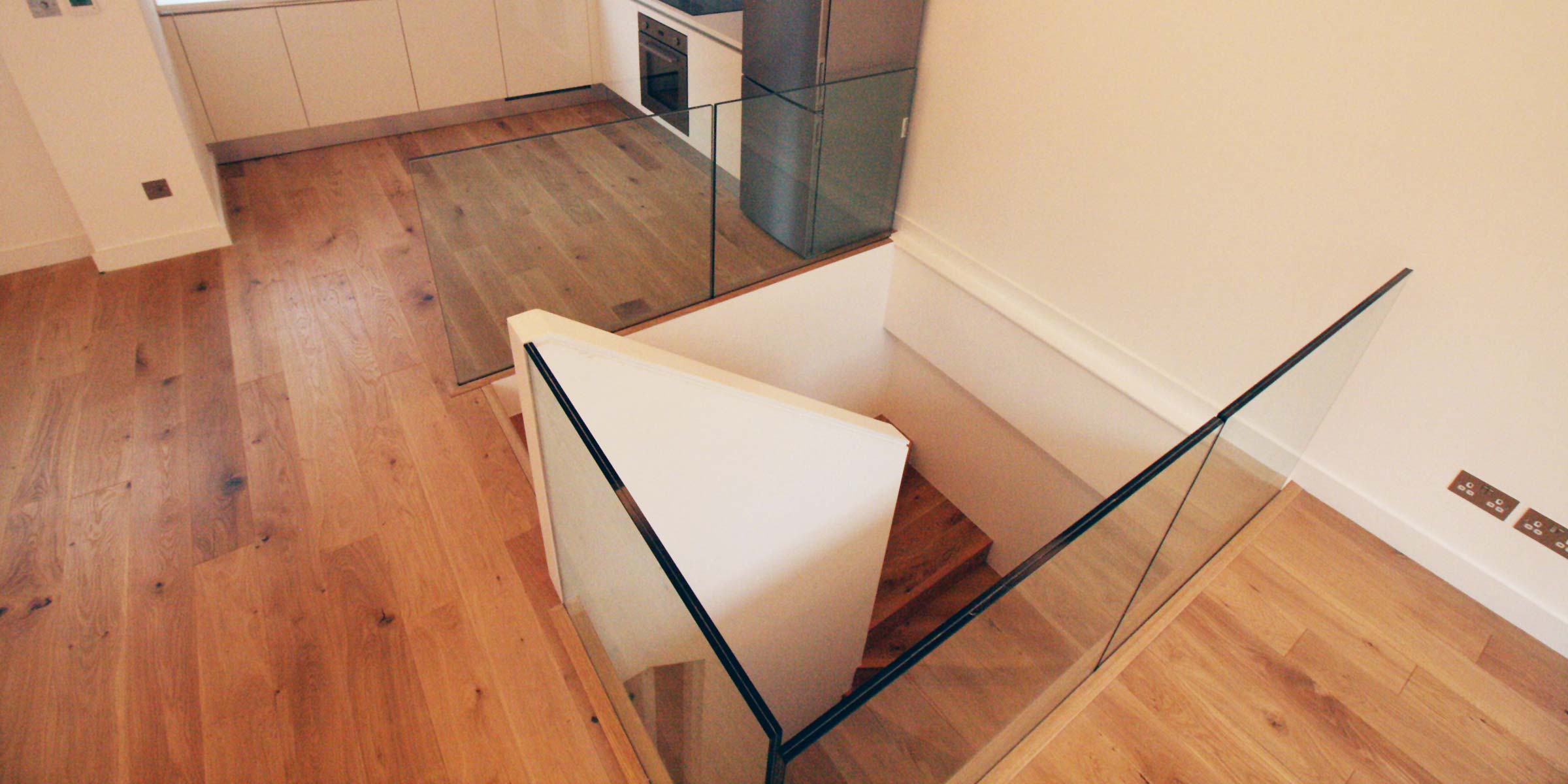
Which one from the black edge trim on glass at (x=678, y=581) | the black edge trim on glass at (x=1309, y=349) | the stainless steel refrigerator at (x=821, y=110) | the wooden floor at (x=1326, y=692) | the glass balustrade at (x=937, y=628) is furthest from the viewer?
the stainless steel refrigerator at (x=821, y=110)

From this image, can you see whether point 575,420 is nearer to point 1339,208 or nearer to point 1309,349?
point 1309,349

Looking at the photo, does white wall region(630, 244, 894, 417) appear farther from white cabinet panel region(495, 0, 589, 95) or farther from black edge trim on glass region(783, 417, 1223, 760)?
white cabinet panel region(495, 0, 589, 95)

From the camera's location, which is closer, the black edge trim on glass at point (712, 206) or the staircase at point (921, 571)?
the black edge trim on glass at point (712, 206)

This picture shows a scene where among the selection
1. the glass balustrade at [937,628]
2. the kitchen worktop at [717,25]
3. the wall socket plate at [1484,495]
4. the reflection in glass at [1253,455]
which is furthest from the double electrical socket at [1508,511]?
the kitchen worktop at [717,25]

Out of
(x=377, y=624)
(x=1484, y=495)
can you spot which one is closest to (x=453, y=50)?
(x=377, y=624)

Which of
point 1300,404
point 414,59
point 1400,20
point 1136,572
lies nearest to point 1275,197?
point 1400,20

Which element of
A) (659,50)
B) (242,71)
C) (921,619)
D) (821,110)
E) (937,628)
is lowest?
(921,619)

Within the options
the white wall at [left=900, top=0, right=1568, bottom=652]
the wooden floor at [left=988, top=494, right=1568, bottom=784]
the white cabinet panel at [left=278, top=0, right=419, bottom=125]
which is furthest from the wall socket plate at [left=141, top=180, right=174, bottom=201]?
the wooden floor at [left=988, top=494, right=1568, bottom=784]

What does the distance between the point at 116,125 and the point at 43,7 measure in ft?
1.46

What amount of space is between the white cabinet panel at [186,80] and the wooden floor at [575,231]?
6.21ft

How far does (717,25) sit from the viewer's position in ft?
12.3

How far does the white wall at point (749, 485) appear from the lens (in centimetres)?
180

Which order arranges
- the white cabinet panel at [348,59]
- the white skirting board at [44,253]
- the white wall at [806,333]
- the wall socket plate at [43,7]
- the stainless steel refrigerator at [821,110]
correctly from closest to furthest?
the wall socket plate at [43,7] → the stainless steel refrigerator at [821,110] → the white skirting board at [44,253] → the white wall at [806,333] → the white cabinet panel at [348,59]

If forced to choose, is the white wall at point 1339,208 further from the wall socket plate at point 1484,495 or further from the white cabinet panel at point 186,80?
the white cabinet panel at point 186,80
